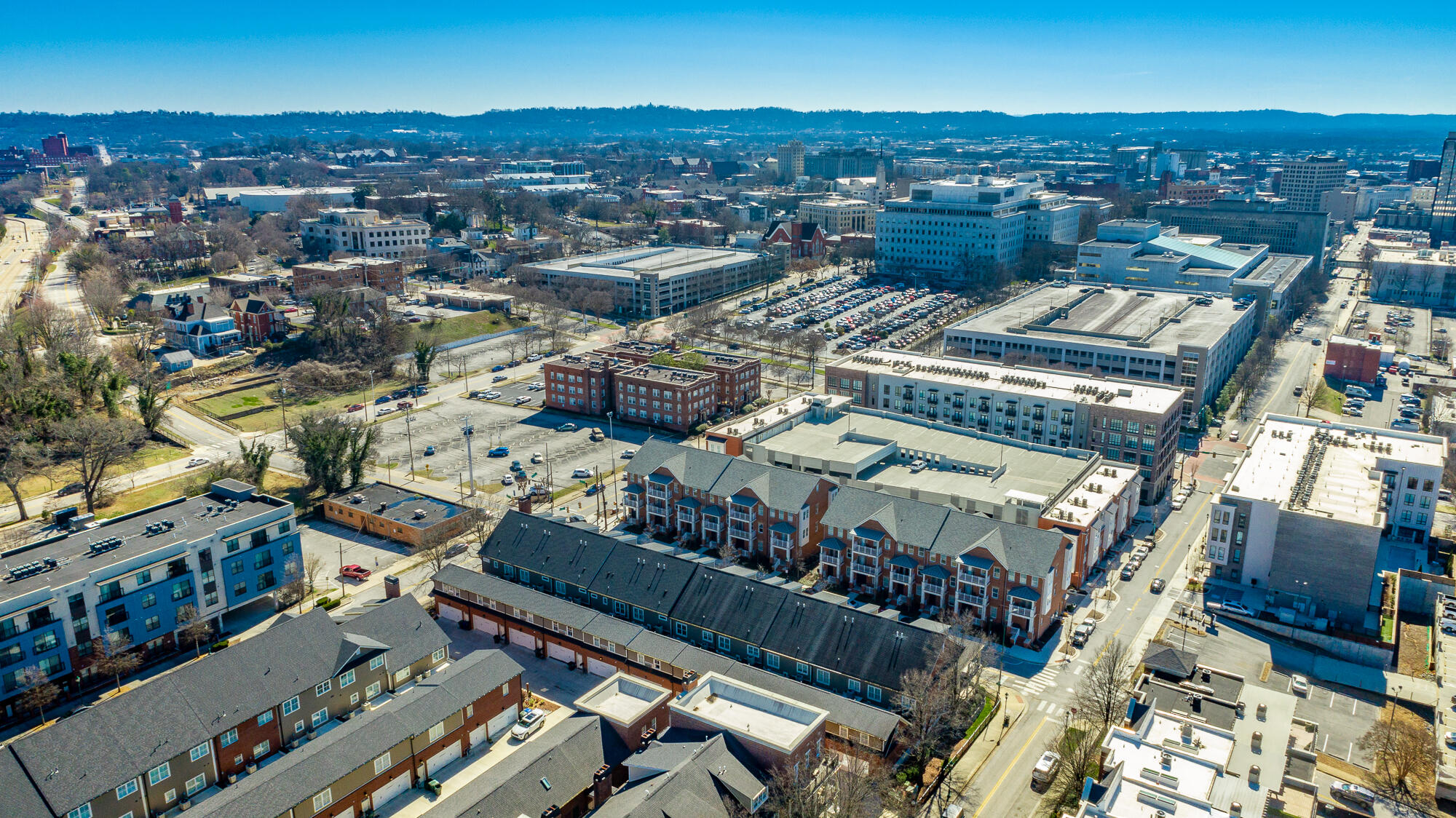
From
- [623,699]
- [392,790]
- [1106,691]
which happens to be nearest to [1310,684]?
[1106,691]

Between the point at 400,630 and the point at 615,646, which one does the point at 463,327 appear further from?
the point at 615,646

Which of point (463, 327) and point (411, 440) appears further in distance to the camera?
point (463, 327)

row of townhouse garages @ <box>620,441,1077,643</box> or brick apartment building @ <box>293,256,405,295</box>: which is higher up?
brick apartment building @ <box>293,256,405,295</box>

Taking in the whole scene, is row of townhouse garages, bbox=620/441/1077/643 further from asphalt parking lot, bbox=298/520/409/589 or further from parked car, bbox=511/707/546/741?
asphalt parking lot, bbox=298/520/409/589

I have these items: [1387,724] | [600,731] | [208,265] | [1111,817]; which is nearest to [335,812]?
[600,731]

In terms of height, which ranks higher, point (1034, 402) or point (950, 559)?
point (1034, 402)

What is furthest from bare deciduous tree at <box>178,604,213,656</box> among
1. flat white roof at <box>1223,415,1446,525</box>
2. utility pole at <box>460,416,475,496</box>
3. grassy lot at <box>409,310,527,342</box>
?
grassy lot at <box>409,310,527,342</box>
